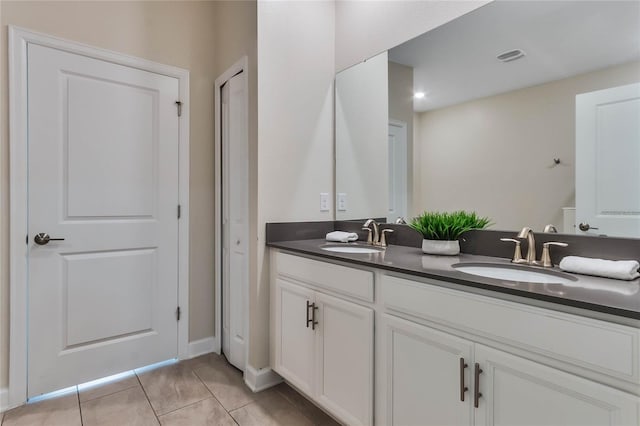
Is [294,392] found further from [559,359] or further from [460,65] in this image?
[460,65]

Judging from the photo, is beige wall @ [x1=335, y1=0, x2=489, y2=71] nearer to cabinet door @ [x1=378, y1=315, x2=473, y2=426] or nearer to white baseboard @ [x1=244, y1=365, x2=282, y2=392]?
cabinet door @ [x1=378, y1=315, x2=473, y2=426]

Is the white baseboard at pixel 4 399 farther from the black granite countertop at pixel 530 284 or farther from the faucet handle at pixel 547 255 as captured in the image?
the faucet handle at pixel 547 255

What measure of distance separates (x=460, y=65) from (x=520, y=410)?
4.94 ft

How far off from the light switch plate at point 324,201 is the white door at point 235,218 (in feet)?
1.58

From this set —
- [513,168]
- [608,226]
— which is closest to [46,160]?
[513,168]

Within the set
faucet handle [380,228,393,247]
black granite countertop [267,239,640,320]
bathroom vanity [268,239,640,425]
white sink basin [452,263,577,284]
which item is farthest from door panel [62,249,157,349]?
white sink basin [452,263,577,284]

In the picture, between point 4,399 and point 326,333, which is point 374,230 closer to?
point 326,333

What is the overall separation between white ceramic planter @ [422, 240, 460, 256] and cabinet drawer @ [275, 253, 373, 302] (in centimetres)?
38

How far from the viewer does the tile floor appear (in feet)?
5.44

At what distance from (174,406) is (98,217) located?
1.19 meters

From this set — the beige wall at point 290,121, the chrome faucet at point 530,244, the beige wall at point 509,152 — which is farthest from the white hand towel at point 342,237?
the chrome faucet at point 530,244

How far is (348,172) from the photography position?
224 cm

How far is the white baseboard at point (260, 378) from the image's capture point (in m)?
1.93

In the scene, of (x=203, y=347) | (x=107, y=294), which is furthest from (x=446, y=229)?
(x=107, y=294)
